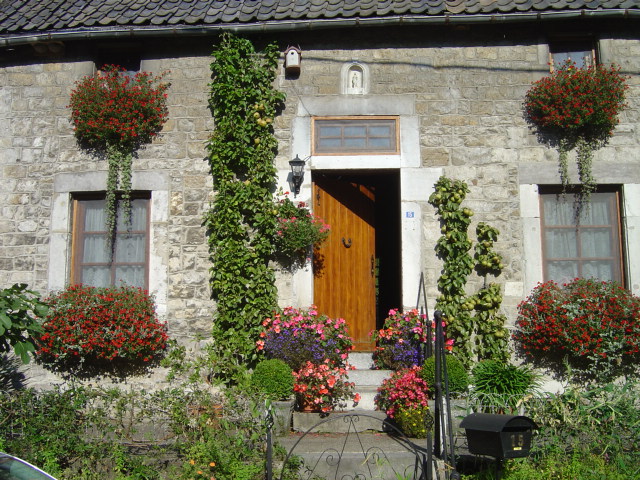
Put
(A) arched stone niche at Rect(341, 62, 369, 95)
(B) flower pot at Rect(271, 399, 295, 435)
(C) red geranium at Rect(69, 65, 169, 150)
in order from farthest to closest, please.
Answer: (A) arched stone niche at Rect(341, 62, 369, 95) < (C) red geranium at Rect(69, 65, 169, 150) < (B) flower pot at Rect(271, 399, 295, 435)

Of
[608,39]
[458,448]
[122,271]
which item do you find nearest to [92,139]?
[122,271]

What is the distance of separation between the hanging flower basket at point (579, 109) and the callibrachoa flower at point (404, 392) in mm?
2980

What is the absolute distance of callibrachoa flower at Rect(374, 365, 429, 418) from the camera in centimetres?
581

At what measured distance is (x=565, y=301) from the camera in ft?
21.7

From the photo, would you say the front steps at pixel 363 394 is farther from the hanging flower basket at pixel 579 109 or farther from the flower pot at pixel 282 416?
the hanging flower basket at pixel 579 109

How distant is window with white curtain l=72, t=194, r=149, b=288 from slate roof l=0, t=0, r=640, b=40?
2115 mm

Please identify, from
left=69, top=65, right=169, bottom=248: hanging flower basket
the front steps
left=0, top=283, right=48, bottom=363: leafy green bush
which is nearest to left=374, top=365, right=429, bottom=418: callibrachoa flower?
the front steps

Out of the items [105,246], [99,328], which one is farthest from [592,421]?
[105,246]

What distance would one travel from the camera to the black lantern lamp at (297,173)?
716 centimetres

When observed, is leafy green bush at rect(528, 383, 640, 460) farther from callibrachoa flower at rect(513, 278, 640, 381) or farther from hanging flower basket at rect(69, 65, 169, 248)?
hanging flower basket at rect(69, 65, 169, 248)

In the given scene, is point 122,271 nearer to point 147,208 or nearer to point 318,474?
Answer: point 147,208

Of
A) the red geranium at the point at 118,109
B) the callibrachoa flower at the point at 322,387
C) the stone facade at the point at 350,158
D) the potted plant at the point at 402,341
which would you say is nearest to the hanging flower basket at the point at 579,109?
the stone facade at the point at 350,158

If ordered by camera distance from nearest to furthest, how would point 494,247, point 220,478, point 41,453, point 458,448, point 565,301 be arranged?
point 220,478 → point 41,453 → point 458,448 → point 565,301 → point 494,247

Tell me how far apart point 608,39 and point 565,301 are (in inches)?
126
